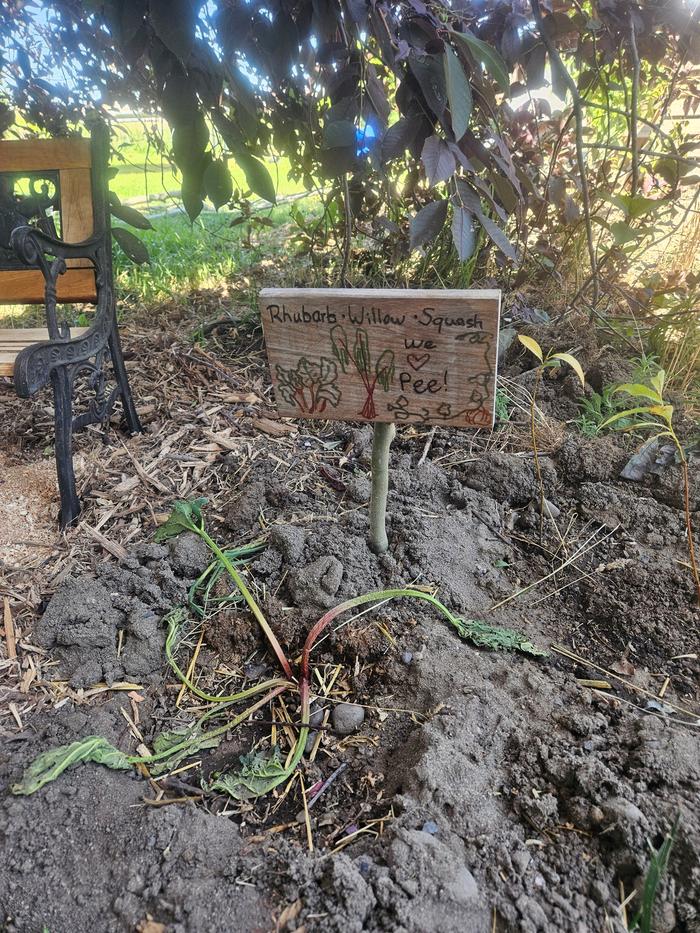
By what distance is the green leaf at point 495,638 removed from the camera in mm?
1552

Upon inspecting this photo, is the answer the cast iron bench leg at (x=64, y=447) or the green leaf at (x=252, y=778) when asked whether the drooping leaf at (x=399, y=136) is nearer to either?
the cast iron bench leg at (x=64, y=447)

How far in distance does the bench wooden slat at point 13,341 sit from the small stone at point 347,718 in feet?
4.75

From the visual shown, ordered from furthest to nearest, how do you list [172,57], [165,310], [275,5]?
[165,310]
[172,57]
[275,5]

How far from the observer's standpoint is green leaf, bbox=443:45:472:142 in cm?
127

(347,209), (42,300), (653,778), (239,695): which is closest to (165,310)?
(42,300)

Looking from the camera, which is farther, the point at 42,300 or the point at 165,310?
the point at 165,310

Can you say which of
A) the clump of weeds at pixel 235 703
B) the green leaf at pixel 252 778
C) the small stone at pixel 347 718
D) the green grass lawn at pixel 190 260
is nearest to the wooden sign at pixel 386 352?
the clump of weeds at pixel 235 703

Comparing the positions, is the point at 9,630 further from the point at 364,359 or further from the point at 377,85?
the point at 377,85

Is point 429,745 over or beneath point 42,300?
beneath

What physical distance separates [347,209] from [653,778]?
233 cm

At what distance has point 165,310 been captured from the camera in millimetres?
3656

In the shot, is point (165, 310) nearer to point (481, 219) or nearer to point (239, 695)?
point (481, 219)

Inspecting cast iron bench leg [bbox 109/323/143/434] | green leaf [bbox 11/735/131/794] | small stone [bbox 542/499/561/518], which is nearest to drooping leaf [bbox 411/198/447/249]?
small stone [bbox 542/499/561/518]

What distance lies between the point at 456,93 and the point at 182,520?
129 centimetres
